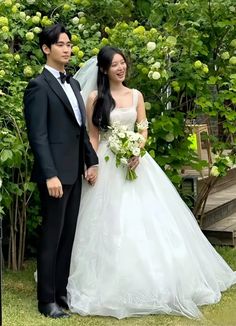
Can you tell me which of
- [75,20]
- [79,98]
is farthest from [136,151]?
[75,20]

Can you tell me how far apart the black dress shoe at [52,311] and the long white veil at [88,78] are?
1.59m

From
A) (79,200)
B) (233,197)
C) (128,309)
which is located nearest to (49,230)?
(79,200)

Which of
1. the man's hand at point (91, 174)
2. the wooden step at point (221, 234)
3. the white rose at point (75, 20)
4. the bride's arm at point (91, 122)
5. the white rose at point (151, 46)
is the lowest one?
the wooden step at point (221, 234)

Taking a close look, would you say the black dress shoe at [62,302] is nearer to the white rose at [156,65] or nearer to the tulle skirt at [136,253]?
the tulle skirt at [136,253]

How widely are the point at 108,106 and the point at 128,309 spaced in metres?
1.54

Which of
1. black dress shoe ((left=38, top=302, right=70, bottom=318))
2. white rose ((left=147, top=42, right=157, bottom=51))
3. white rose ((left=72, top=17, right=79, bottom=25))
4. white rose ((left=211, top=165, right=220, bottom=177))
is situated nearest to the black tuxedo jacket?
black dress shoe ((left=38, top=302, right=70, bottom=318))

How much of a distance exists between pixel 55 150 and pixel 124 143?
24.0 inches

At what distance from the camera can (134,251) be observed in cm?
474

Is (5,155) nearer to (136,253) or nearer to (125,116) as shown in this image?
(125,116)

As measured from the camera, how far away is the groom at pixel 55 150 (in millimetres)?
4398

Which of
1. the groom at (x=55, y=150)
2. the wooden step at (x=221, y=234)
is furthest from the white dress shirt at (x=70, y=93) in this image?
the wooden step at (x=221, y=234)

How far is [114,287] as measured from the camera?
183 inches

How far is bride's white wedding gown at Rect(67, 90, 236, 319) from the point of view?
183 inches

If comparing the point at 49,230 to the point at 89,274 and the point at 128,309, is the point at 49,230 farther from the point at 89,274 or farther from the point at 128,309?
the point at 128,309
